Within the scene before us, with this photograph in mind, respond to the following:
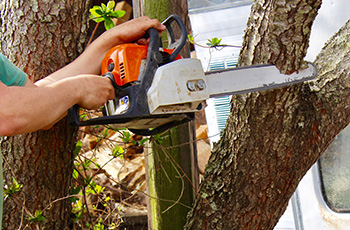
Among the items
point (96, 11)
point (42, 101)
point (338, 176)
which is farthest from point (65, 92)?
point (338, 176)

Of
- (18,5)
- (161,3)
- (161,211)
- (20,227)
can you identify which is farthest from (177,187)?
(18,5)

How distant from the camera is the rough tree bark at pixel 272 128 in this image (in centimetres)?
156

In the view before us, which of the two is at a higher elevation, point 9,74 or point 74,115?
point 9,74

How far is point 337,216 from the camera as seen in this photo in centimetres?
257

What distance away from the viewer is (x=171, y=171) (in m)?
2.18

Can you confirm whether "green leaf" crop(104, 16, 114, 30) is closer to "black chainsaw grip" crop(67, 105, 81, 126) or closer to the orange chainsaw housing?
the orange chainsaw housing

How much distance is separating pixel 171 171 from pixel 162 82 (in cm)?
90

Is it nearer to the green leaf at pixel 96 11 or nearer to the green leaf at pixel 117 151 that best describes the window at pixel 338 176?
the green leaf at pixel 117 151

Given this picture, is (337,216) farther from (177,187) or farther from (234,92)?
(234,92)

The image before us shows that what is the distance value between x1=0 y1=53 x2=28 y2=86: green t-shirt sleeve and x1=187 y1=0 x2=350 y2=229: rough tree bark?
839 millimetres

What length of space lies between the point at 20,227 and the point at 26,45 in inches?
29.4

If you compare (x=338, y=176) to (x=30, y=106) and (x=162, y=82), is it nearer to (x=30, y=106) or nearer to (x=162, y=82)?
(x=162, y=82)

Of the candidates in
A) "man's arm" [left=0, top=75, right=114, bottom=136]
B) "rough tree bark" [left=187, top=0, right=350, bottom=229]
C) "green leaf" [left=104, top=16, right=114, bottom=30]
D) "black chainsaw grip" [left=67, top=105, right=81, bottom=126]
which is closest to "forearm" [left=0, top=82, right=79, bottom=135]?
"man's arm" [left=0, top=75, right=114, bottom=136]

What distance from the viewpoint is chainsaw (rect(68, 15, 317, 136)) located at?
1386 mm
